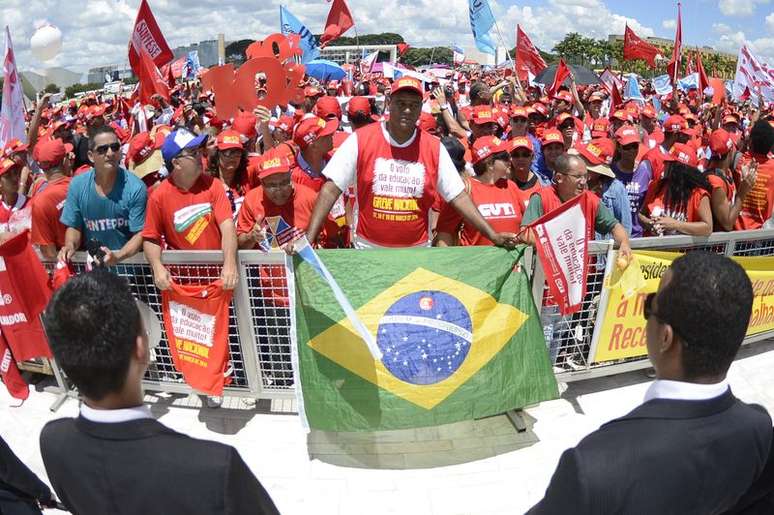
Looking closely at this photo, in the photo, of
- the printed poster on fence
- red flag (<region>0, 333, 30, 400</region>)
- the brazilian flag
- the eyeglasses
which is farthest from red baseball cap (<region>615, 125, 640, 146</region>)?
red flag (<region>0, 333, 30, 400</region>)

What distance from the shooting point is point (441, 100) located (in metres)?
8.45

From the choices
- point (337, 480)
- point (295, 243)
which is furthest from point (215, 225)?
point (337, 480)

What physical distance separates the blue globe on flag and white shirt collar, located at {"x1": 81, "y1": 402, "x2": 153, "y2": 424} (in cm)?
228

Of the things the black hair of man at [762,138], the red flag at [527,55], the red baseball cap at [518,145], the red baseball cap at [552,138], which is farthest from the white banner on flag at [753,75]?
the red baseball cap at [518,145]

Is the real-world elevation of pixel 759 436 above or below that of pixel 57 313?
below

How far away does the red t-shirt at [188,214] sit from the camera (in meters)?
4.11

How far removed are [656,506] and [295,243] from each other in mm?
2667

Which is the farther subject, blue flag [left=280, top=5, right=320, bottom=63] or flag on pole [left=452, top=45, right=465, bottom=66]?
flag on pole [left=452, top=45, right=465, bottom=66]

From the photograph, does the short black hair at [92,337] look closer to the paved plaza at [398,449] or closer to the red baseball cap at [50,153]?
the paved plaza at [398,449]

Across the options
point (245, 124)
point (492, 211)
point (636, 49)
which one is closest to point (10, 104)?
point (245, 124)

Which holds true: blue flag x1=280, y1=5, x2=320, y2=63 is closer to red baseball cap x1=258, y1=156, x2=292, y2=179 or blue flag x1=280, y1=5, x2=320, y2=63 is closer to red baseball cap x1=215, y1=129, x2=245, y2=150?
red baseball cap x1=215, y1=129, x2=245, y2=150

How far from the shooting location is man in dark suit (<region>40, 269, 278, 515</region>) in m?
1.45

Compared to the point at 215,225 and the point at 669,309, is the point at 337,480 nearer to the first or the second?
the point at 215,225

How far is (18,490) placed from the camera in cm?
202
